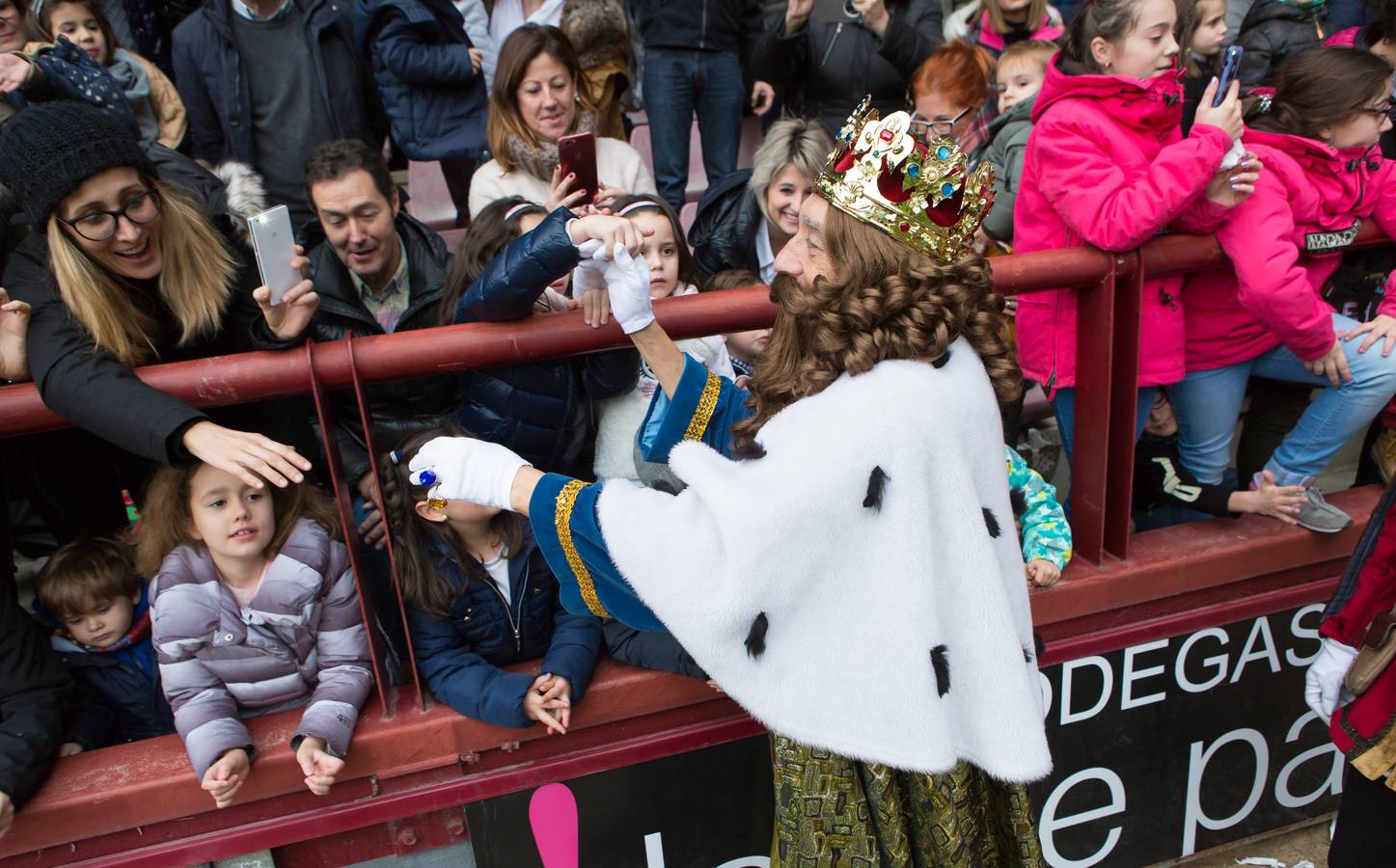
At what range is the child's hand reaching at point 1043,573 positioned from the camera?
8.97 ft

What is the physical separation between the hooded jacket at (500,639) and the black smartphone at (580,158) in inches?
33.9

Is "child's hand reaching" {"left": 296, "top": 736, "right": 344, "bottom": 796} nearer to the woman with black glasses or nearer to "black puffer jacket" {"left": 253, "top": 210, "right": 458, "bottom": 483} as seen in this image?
the woman with black glasses

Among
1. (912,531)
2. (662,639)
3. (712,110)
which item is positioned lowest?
(662,639)

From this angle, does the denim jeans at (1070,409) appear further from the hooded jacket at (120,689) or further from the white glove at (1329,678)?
the hooded jacket at (120,689)

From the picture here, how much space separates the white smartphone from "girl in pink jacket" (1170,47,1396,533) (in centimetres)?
234

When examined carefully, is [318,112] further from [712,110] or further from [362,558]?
[362,558]

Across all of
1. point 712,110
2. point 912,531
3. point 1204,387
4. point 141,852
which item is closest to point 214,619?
point 141,852

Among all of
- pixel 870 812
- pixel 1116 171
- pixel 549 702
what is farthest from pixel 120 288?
pixel 1116 171

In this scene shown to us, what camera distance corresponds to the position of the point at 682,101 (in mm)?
5102

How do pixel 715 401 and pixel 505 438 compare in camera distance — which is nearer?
pixel 715 401

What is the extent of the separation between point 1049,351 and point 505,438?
A: 151 cm

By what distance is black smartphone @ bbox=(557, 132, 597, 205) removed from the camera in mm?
2451

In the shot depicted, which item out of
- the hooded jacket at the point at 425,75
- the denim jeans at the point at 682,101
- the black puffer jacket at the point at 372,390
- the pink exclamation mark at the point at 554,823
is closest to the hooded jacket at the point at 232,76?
the hooded jacket at the point at 425,75

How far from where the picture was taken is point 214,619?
7.61 feet
